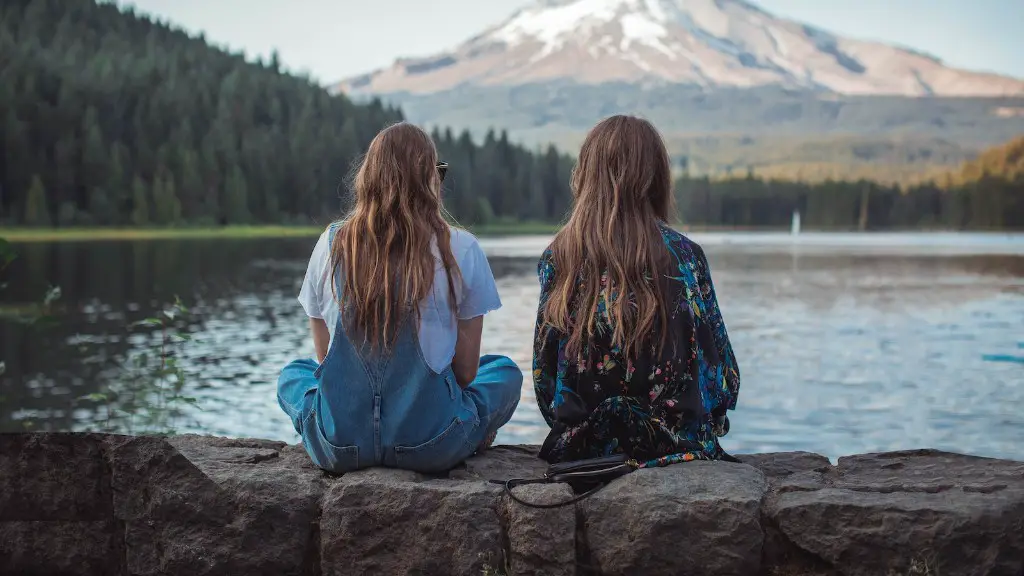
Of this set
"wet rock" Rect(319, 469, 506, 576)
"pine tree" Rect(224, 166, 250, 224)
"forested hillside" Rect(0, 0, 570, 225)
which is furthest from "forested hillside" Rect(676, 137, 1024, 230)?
"wet rock" Rect(319, 469, 506, 576)

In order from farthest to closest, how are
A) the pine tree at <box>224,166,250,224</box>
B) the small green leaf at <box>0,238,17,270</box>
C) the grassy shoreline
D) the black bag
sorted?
the pine tree at <box>224,166,250,224</box>, the grassy shoreline, the small green leaf at <box>0,238,17,270</box>, the black bag

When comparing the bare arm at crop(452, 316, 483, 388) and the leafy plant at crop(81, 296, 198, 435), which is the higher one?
the bare arm at crop(452, 316, 483, 388)

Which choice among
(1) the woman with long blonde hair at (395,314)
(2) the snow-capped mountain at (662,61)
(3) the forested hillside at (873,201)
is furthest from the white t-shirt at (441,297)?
(2) the snow-capped mountain at (662,61)

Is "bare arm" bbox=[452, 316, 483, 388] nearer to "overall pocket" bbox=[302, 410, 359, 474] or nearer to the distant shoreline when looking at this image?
"overall pocket" bbox=[302, 410, 359, 474]

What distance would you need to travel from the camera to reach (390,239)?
3.31 m

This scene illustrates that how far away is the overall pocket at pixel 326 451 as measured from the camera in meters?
3.40

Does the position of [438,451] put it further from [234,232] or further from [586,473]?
[234,232]

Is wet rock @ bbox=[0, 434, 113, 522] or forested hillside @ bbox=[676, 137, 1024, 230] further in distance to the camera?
forested hillside @ bbox=[676, 137, 1024, 230]

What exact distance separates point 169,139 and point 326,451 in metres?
77.1

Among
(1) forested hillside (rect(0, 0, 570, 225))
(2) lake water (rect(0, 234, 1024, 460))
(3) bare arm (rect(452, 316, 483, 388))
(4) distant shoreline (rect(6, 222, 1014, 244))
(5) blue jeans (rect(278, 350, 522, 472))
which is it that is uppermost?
(1) forested hillside (rect(0, 0, 570, 225))

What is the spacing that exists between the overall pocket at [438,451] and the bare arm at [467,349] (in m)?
0.18

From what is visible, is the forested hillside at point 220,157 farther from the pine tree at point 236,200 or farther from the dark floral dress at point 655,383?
the dark floral dress at point 655,383

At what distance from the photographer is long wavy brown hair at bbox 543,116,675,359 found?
11.1 ft

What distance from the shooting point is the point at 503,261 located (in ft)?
159
